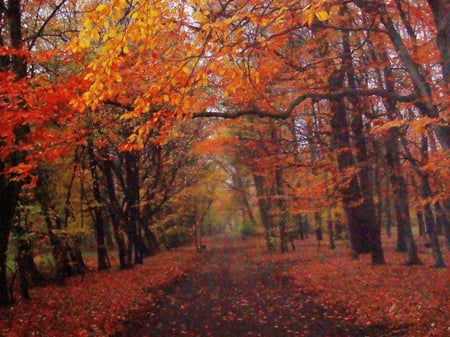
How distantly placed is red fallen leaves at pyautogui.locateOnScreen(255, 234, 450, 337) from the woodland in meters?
0.09

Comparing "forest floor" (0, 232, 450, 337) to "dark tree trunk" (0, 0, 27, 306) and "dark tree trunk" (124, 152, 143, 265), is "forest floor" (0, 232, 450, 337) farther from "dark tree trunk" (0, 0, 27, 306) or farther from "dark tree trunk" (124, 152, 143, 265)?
"dark tree trunk" (124, 152, 143, 265)

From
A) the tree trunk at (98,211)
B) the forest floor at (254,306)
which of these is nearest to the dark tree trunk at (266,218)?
the tree trunk at (98,211)

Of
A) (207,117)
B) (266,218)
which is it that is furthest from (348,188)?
(266,218)

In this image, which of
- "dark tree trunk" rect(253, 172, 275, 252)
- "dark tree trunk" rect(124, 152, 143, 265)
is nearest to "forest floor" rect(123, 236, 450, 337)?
"dark tree trunk" rect(124, 152, 143, 265)

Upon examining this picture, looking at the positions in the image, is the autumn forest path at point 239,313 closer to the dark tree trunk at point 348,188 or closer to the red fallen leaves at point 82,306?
the red fallen leaves at point 82,306

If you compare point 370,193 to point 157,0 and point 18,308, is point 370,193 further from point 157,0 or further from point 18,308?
point 157,0

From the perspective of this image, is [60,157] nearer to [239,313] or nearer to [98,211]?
[98,211]

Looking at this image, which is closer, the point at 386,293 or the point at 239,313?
the point at 386,293

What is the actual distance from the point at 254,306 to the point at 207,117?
6544mm

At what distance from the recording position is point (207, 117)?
1073 cm

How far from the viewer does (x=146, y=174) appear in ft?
93.5

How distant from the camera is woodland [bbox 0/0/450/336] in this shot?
7.49 m

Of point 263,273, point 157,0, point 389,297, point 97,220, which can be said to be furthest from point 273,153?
point 157,0

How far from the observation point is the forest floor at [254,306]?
10.6 meters
